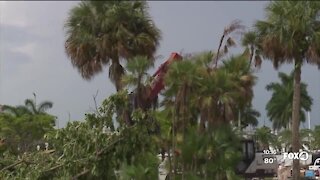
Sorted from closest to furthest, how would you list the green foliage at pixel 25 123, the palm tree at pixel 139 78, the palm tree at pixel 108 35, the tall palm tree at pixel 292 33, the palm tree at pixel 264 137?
1. the palm tree at pixel 139 78
2. the palm tree at pixel 108 35
3. the tall palm tree at pixel 292 33
4. the green foliage at pixel 25 123
5. the palm tree at pixel 264 137

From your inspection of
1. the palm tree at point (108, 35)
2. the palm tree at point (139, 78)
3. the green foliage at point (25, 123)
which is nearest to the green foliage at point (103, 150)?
the palm tree at point (139, 78)

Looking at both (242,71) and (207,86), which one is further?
(242,71)

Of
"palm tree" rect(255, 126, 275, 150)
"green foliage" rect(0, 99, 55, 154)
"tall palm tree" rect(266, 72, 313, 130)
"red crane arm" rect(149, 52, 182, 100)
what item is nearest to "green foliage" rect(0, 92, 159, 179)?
"red crane arm" rect(149, 52, 182, 100)

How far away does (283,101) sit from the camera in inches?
→ 2373

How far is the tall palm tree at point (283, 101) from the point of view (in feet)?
190

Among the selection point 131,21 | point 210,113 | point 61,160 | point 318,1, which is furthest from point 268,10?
point 61,160

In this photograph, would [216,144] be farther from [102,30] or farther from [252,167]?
[252,167]

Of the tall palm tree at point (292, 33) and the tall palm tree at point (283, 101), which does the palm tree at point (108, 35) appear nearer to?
the tall palm tree at point (292, 33)

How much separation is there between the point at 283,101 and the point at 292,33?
132 ft

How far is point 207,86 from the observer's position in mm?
13516

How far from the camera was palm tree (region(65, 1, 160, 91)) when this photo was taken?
19172mm

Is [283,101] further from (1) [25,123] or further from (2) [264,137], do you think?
(1) [25,123]

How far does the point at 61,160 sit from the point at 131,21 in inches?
315

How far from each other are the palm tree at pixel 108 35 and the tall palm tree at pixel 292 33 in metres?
4.82
